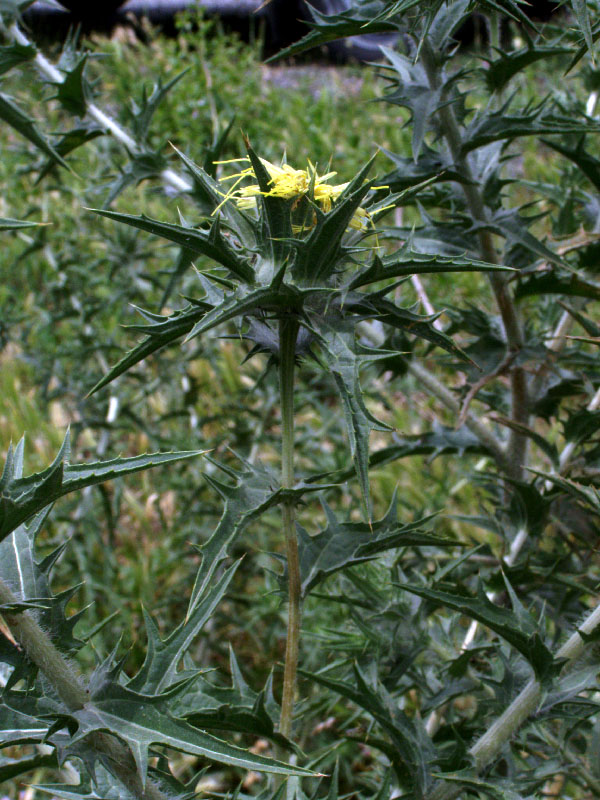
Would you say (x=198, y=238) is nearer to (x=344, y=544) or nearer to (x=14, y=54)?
(x=344, y=544)

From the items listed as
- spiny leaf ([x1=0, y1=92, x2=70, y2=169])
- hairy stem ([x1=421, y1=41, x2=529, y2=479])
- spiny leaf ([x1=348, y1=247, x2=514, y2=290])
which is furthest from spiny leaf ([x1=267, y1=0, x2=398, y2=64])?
spiny leaf ([x1=0, y1=92, x2=70, y2=169])

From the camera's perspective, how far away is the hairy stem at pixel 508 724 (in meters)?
1.34

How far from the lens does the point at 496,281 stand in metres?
1.84

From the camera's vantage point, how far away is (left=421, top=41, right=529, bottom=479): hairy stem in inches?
65.1

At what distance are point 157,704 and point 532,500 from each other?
1.07 meters

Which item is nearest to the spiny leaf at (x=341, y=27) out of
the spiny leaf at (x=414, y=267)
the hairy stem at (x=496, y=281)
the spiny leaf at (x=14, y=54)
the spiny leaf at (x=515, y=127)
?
the hairy stem at (x=496, y=281)

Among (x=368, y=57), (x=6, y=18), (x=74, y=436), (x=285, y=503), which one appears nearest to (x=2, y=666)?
(x=285, y=503)

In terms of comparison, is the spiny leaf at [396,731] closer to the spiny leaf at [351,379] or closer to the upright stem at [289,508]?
the upright stem at [289,508]

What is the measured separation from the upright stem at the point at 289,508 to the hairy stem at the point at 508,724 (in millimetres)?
331

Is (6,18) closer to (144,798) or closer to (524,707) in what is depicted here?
(144,798)

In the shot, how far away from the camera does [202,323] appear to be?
960mm

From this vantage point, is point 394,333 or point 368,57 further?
point 368,57

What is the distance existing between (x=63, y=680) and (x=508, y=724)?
800mm

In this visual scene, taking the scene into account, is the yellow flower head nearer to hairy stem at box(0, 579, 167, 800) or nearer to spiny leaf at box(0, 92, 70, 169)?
hairy stem at box(0, 579, 167, 800)
